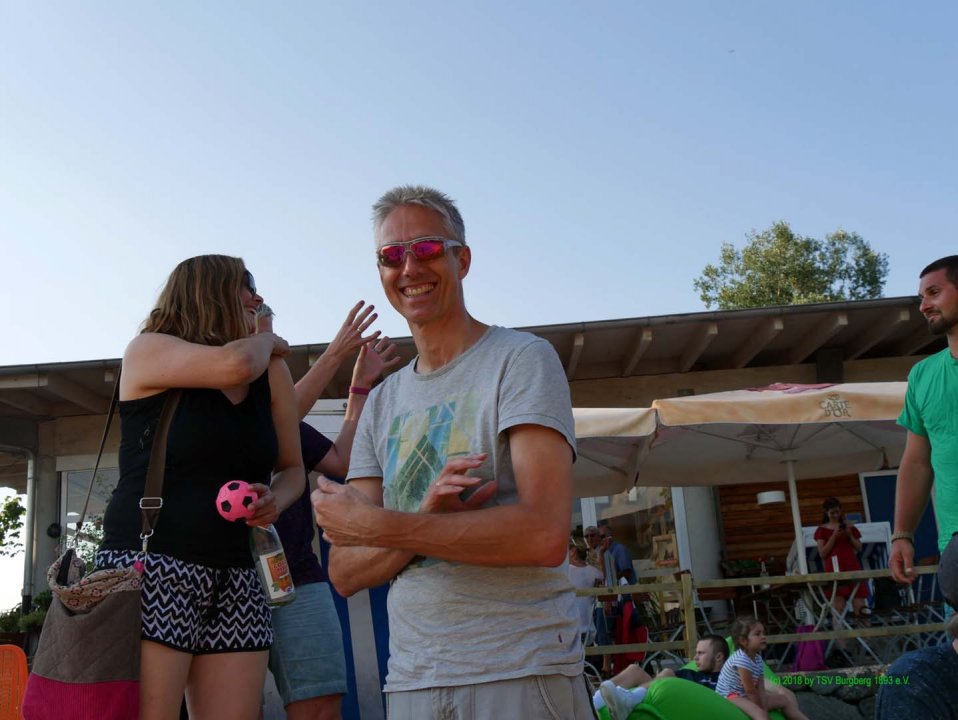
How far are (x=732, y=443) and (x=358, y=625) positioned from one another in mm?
6608

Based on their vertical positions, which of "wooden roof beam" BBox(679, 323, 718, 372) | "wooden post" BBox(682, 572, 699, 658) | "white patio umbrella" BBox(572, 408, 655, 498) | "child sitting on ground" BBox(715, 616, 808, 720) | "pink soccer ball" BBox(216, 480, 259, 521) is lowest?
"child sitting on ground" BBox(715, 616, 808, 720)

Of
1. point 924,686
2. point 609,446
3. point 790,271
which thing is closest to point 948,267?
point 924,686

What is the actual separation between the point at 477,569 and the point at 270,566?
1.03 meters

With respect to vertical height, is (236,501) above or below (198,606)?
above

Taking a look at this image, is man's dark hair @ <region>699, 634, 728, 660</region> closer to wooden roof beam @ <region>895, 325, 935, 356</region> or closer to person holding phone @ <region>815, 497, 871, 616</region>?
person holding phone @ <region>815, 497, 871, 616</region>

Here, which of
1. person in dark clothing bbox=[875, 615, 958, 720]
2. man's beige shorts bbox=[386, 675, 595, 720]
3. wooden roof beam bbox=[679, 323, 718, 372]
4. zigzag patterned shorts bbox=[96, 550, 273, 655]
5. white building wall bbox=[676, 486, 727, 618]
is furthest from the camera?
white building wall bbox=[676, 486, 727, 618]

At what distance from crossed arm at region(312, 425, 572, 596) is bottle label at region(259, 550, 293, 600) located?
85cm

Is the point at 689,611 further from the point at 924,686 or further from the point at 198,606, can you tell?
the point at 198,606

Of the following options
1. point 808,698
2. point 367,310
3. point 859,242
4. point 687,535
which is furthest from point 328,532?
point 859,242

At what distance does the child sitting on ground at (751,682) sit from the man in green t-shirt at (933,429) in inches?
120

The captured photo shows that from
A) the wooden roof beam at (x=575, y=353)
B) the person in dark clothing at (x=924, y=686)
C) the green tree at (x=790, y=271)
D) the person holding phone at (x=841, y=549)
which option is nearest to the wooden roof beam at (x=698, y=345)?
the wooden roof beam at (x=575, y=353)

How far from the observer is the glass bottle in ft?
8.68

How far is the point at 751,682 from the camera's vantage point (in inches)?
257

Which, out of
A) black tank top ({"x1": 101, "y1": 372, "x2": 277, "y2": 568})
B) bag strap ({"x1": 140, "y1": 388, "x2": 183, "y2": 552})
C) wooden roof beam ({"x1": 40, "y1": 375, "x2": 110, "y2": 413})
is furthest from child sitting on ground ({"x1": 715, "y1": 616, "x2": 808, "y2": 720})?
wooden roof beam ({"x1": 40, "y1": 375, "x2": 110, "y2": 413})
